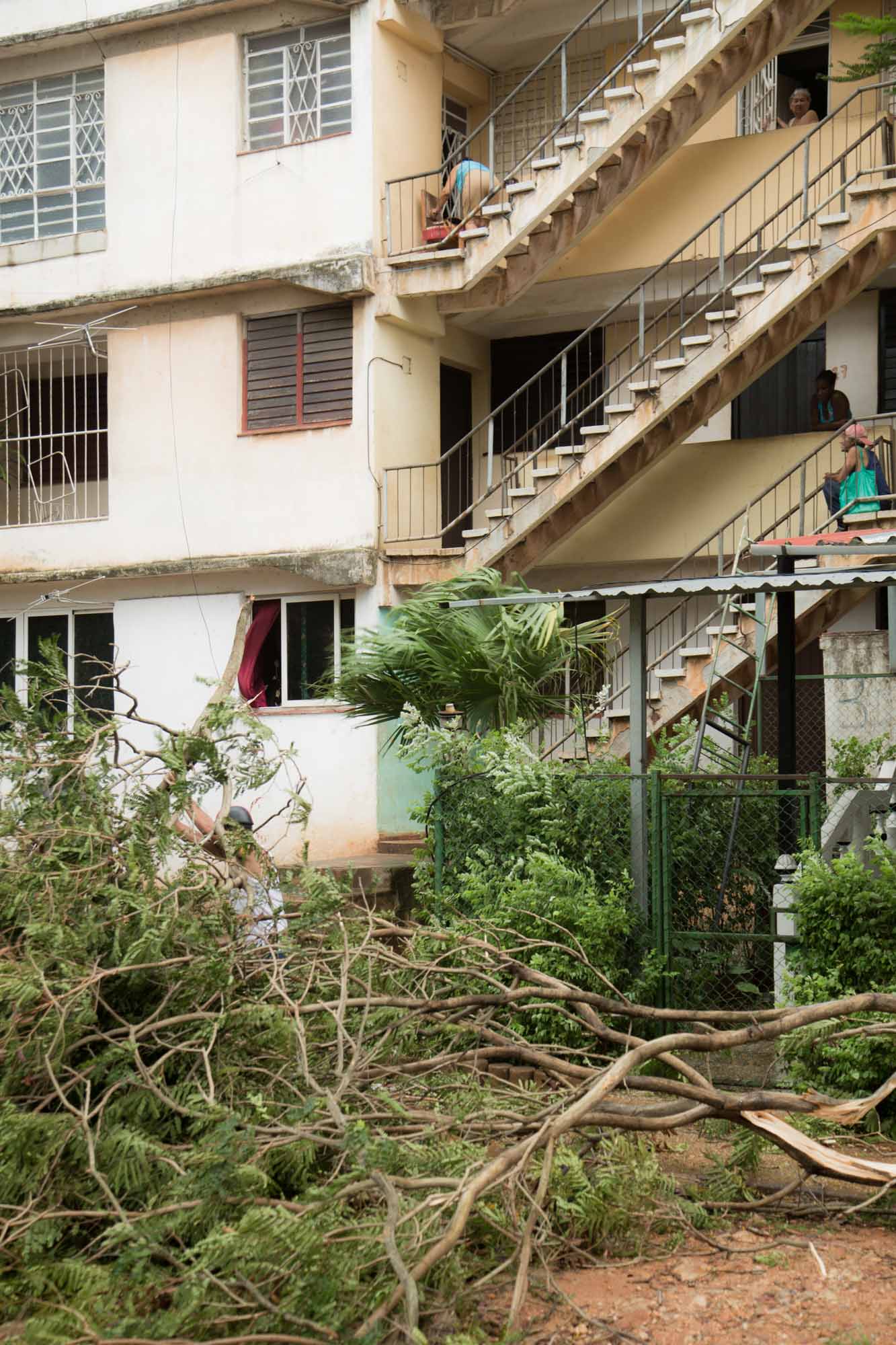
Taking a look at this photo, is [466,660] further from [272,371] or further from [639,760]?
[272,371]

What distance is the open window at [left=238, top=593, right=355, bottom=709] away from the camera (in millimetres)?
18906

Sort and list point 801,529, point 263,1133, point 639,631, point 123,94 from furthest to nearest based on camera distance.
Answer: point 123,94 < point 801,529 < point 639,631 < point 263,1133

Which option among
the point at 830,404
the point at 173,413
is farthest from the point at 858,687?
the point at 173,413

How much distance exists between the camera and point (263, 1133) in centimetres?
634

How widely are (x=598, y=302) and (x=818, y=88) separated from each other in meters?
3.91

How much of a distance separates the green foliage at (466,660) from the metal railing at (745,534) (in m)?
3.76

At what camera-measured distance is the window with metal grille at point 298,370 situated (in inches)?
739

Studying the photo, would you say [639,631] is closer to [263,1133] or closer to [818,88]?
[263,1133]

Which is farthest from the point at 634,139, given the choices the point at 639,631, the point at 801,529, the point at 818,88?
the point at 639,631

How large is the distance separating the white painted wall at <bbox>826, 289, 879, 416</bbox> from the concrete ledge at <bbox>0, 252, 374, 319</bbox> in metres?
5.62

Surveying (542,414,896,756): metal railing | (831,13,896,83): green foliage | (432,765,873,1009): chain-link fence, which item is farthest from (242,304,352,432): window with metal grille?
(432,765,873,1009): chain-link fence

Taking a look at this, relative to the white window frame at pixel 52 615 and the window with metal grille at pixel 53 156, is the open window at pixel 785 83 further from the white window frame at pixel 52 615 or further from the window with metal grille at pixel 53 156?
the white window frame at pixel 52 615

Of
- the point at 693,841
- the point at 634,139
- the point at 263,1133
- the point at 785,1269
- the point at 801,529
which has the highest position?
the point at 634,139

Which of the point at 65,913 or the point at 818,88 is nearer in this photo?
the point at 65,913
